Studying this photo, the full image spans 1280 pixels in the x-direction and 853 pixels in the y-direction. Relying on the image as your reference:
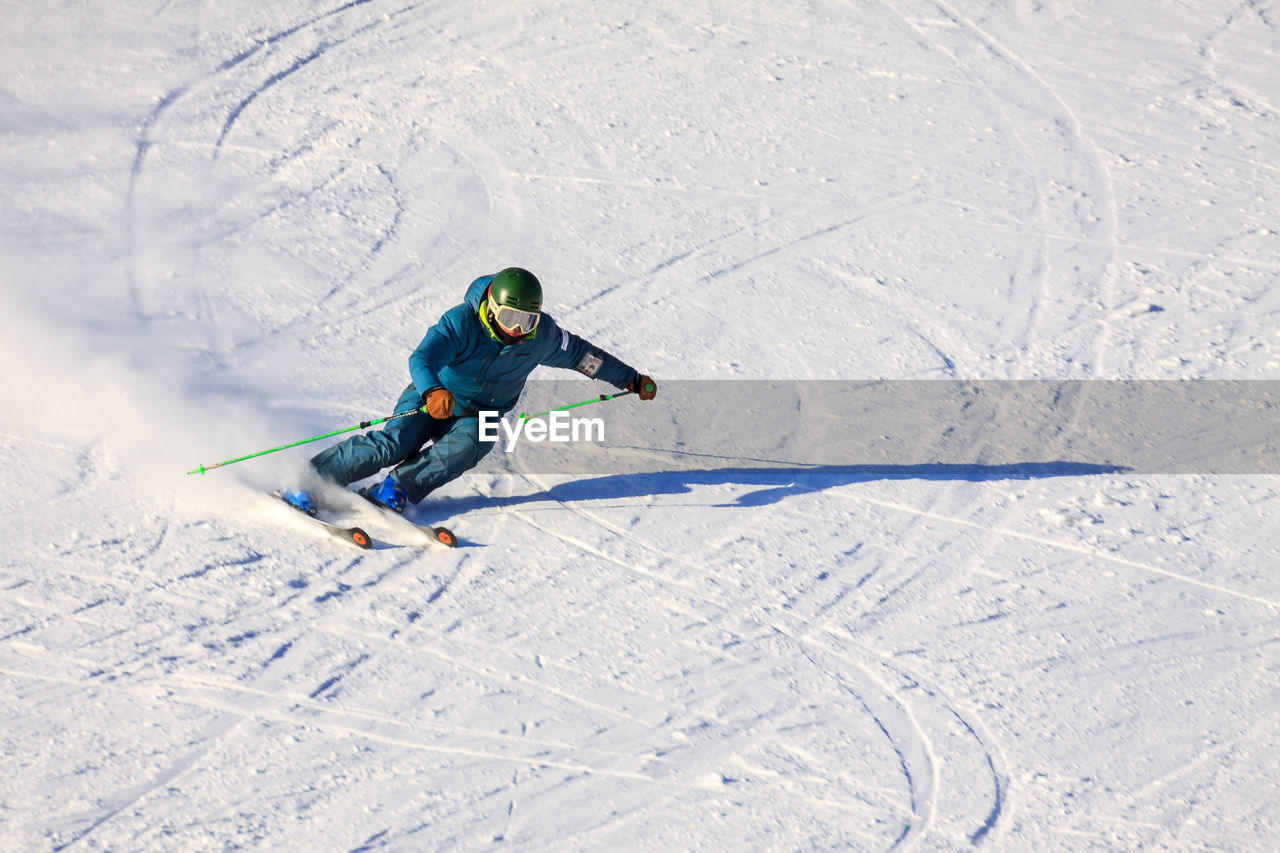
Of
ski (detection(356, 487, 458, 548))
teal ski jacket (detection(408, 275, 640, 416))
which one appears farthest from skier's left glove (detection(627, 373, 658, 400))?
ski (detection(356, 487, 458, 548))

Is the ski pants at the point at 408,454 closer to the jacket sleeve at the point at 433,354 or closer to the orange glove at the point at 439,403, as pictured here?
the jacket sleeve at the point at 433,354

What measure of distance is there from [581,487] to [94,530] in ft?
8.54

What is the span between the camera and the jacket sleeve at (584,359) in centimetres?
675

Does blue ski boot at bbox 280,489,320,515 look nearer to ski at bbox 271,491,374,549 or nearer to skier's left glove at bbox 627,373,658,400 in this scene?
ski at bbox 271,491,374,549

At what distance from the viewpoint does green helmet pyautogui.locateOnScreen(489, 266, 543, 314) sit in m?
6.19

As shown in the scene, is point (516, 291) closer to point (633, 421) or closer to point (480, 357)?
point (480, 357)

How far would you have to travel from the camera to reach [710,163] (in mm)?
10969

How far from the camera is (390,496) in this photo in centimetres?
659

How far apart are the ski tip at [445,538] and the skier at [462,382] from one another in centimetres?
32

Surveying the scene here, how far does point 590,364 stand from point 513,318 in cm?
81

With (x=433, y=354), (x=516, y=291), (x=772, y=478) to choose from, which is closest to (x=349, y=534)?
(x=433, y=354)

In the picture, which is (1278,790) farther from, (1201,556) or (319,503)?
(319,503)

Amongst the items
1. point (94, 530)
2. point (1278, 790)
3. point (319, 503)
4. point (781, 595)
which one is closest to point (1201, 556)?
point (1278, 790)

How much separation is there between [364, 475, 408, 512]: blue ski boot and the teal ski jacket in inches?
20.1
